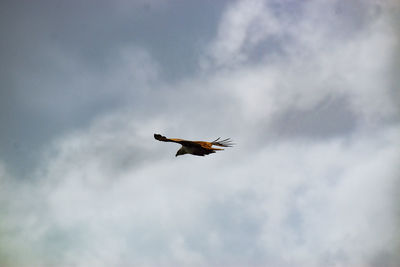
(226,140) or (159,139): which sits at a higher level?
(226,140)

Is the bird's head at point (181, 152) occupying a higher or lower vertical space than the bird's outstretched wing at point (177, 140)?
higher

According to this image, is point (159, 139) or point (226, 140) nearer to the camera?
point (159, 139)

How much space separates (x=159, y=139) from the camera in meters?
39.3

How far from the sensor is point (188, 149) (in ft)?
142

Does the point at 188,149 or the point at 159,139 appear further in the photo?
the point at 188,149

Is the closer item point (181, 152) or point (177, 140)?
point (177, 140)

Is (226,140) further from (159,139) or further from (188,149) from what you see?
(159,139)

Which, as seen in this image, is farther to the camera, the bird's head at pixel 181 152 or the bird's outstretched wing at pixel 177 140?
the bird's head at pixel 181 152

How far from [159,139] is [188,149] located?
4.94 m

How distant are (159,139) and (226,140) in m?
8.78

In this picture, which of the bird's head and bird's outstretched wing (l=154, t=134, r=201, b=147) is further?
the bird's head

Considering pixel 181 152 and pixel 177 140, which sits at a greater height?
pixel 181 152

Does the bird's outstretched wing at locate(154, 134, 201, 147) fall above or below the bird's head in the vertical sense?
below

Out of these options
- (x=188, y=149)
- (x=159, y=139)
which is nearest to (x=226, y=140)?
(x=188, y=149)
